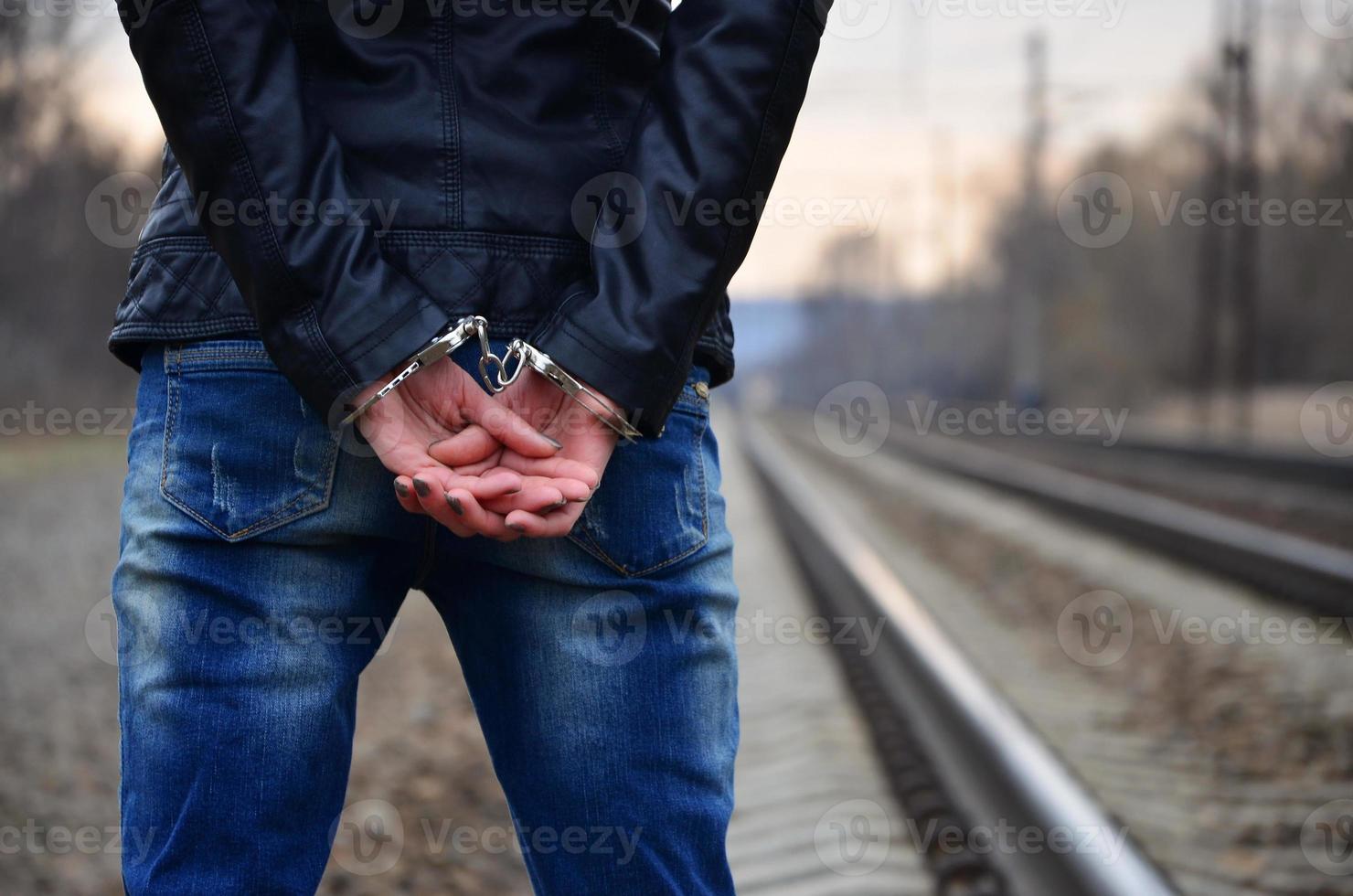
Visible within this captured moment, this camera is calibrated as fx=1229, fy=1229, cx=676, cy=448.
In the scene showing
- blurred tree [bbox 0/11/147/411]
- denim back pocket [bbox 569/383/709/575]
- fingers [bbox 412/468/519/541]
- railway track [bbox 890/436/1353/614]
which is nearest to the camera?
fingers [bbox 412/468/519/541]

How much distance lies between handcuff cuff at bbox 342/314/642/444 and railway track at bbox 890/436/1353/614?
6128mm

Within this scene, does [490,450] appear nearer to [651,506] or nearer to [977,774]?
[651,506]

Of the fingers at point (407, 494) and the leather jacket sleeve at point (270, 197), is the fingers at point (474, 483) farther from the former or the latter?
the leather jacket sleeve at point (270, 197)

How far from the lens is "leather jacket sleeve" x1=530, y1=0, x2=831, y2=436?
1.24 m

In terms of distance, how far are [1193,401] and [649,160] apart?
35200mm

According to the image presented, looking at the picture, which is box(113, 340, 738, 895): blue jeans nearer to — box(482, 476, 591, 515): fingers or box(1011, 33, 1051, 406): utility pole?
box(482, 476, 591, 515): fingers

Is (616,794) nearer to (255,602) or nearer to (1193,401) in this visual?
(255,602)

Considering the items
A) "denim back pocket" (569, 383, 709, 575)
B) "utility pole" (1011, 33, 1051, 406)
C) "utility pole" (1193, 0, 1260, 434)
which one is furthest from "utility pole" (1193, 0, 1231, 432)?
"denim back pocket" (569, 383, 709, 575)

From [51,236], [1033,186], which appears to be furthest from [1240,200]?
[51,236]

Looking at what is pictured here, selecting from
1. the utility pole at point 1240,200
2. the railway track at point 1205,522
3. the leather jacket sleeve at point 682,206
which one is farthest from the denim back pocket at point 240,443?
the utility pole at point 1240,200

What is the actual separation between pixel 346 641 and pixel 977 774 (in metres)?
2.18

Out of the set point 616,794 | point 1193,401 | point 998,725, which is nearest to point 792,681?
point 998,725

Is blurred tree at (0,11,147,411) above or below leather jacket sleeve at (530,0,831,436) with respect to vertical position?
above

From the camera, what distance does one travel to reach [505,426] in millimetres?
1229
